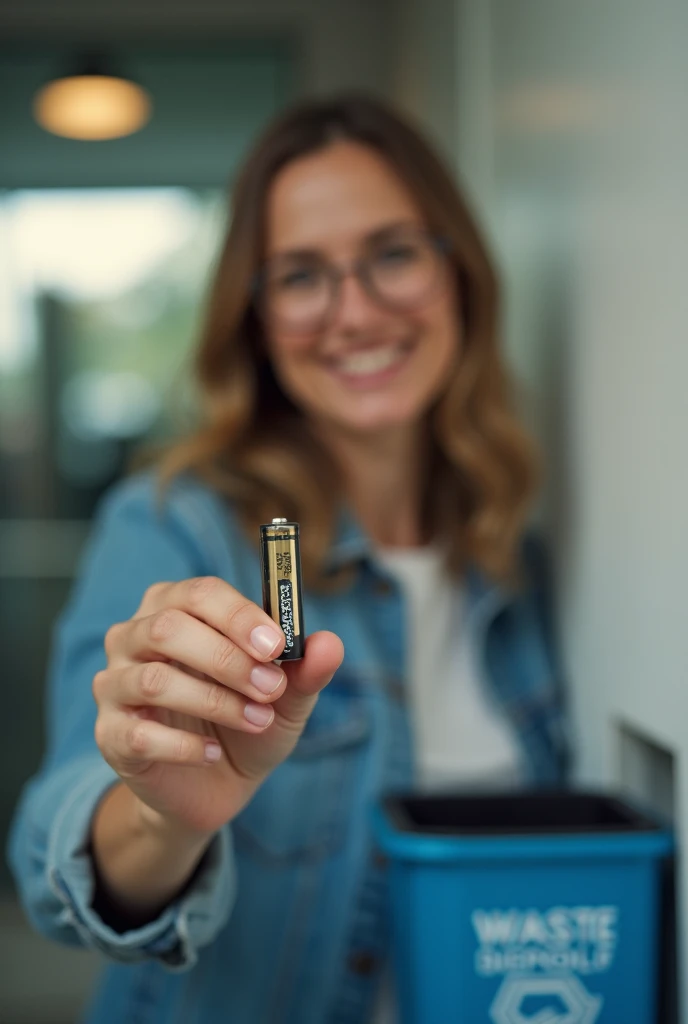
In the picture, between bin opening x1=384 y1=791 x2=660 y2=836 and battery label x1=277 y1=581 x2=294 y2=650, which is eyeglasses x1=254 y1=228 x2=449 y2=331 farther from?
battery label x1=277 y1=581 x2=294 y2=650

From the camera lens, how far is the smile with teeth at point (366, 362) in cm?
138

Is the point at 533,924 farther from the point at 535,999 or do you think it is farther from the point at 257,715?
the point at 257,715

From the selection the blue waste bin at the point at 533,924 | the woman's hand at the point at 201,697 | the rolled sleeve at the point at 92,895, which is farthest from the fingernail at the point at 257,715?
the blue waste bin at the point at 533,924

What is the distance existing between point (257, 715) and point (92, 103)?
290cm

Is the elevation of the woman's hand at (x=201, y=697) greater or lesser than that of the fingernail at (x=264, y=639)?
lesser

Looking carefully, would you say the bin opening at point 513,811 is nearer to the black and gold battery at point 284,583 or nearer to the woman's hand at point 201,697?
the woman's hand at point 201,697

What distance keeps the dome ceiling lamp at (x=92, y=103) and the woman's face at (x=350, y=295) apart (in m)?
2.00

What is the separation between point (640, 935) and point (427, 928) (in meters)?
0.21

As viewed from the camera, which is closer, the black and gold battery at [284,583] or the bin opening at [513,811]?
the black and gold battery at [284,583]

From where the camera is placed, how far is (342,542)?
1.41 m

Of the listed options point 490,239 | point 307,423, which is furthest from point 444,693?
point 490,239

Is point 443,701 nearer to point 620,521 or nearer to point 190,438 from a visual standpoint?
point 620,521

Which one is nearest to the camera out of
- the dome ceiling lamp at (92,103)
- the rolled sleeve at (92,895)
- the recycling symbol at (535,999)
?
the rolled sleeve at (92,895)

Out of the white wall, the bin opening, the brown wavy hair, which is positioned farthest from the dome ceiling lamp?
the bin opening
